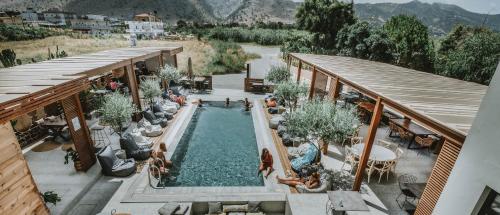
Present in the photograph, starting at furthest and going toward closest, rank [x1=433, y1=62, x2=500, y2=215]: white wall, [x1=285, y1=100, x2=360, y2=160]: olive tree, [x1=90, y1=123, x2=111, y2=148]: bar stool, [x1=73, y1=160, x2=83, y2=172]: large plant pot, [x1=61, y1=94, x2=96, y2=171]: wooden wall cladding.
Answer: [x1=90, y1=123, x2=111, y2=148]: bar stool
[x1=73, y1=160, x2=83, y2=172]: large plant pot
[x1=61, y1=94, x2=96, y2=171]: wooden wall cladding
[x1=285, y1=100, x2=360, y2=160]: olive tree
[x1=433, y1=62, x2=500, y2=215]: white wall

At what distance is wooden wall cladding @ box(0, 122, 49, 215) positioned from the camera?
5582 millimetres

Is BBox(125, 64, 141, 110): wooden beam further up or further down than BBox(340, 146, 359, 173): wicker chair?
further up

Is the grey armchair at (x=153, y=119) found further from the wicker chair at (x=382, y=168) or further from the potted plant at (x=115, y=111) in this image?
the wicker chair at (x=382, y=168)

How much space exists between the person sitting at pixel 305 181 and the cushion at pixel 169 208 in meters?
3.87

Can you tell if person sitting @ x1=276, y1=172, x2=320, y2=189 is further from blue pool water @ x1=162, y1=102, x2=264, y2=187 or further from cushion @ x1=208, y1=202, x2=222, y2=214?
cushion @ x1=208, y1=202, x2=222, y2=214

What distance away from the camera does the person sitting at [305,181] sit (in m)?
8.33

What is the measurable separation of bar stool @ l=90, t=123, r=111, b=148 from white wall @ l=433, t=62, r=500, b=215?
41.9 ft

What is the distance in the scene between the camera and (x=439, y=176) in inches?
220

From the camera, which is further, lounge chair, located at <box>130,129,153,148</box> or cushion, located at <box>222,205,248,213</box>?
lounge chair, located at <box>130,129,153,148</box>

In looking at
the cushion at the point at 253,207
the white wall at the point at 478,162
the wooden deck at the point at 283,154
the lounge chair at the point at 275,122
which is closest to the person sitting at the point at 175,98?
the lounge chair at the point at 275,122

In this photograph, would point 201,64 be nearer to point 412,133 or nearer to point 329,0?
point 329,0

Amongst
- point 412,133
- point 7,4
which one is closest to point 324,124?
point 412,133

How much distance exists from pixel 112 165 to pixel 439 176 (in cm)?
1041

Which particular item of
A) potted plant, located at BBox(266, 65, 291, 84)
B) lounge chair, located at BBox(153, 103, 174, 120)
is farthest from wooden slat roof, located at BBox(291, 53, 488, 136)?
lounge chair, located at BBox(153, 103, 174, 120)
